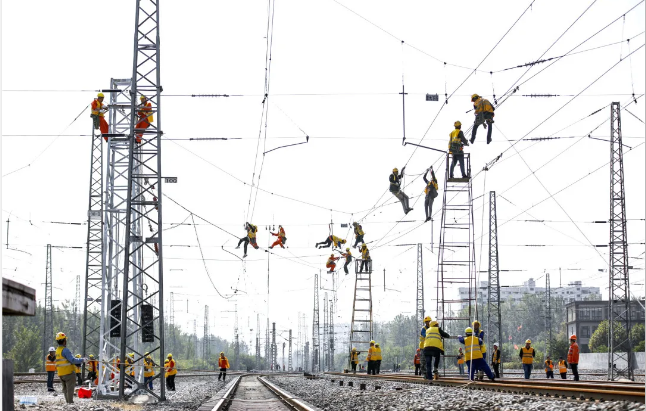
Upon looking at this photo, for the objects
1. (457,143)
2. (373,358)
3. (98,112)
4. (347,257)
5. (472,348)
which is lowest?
(373,358)

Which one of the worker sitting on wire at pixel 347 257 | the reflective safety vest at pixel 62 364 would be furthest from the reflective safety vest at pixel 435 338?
the worker sitting on wire at pixel 347 257

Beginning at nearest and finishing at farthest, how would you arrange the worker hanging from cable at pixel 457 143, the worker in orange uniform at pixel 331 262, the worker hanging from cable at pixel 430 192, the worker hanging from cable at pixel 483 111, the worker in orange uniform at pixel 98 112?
1. the worker hanging from cable at pixel 483 111
2. the worker hanging from cable at pixel 457 143
3. the worker in orange uniform at pixel 98 112
4. the worker hanging from cable at pixel 430 192
5. the worker in orange uniform at pixel 331 262

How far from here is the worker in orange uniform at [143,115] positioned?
21719 millimetres

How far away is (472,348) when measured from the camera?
2123 cm

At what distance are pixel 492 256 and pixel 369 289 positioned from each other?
23.3ft

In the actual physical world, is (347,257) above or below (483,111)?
below

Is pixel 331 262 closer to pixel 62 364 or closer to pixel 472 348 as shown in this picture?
pixel 472 348

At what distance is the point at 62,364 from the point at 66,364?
0.10m

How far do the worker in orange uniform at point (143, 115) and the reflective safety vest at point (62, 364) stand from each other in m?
6.09

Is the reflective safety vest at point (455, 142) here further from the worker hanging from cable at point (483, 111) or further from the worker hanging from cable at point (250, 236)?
the worker hanging from cable at point (250, 236)

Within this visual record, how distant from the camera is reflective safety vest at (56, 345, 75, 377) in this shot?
18.9 metres

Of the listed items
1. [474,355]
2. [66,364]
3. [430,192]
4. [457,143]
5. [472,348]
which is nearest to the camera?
[66,364]

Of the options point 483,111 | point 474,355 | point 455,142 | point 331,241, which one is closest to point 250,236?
point 331,241

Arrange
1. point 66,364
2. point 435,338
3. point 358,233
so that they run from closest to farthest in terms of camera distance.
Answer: point 66,364 < point 435,338 < point 358,233
